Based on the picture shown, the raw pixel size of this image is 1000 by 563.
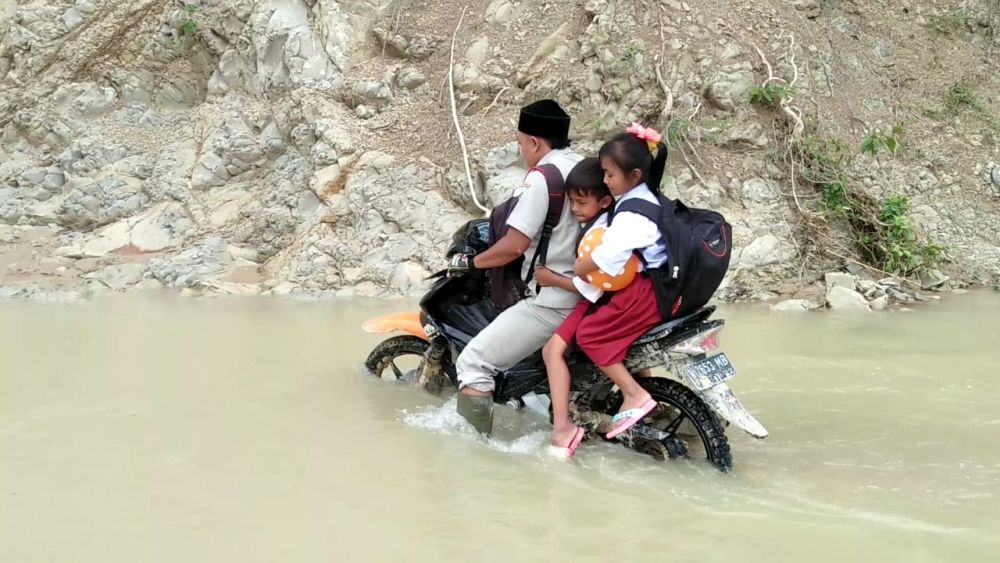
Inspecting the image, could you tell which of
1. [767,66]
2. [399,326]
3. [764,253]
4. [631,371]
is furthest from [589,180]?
[767,66]

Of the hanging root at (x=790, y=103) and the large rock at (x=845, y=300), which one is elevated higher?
the hanging root at (x=790, y=103)

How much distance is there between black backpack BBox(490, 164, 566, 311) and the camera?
3824mm

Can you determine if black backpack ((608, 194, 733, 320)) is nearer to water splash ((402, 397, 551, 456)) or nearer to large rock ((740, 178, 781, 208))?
water splash ((402, 397, 551, 456))

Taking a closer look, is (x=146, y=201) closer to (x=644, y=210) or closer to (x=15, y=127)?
(x=15, y=127)

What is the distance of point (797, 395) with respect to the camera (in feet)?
16.0

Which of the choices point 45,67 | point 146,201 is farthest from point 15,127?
point 146,201

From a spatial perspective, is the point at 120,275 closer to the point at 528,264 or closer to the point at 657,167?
the point at 528,264

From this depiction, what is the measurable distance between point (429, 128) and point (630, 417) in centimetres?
722

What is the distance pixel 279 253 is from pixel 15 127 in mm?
5239

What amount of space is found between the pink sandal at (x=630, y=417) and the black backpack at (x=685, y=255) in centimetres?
40

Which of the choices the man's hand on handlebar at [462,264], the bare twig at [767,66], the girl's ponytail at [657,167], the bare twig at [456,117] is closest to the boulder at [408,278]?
the bare twig at [456,117]

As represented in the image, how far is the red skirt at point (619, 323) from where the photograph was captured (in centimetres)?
359

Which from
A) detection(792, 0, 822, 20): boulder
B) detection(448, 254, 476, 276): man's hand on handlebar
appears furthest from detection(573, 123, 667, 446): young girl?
detection(792, 0, 822, 20): boulder

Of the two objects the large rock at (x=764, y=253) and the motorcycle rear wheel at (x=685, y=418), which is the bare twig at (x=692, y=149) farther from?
the motorcycle rear wheel at (x=685, y=418)
